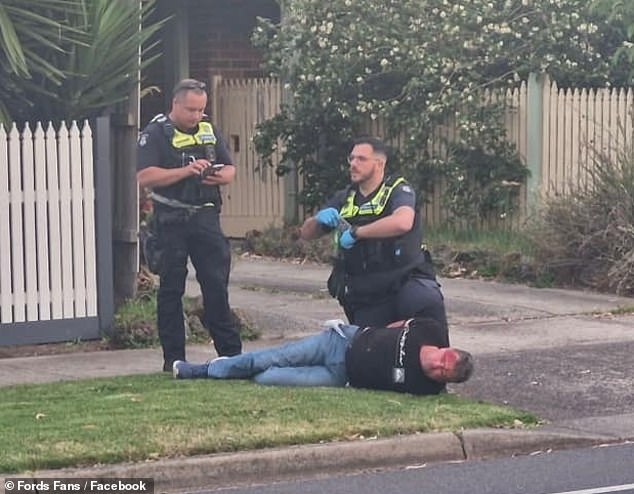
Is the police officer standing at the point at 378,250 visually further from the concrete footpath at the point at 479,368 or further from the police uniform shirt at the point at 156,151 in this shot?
the police uniform shirt at the point at 156,151

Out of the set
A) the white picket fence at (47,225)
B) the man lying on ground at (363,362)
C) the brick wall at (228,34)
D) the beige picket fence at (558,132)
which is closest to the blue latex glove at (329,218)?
the man lying on ground at (363,362)

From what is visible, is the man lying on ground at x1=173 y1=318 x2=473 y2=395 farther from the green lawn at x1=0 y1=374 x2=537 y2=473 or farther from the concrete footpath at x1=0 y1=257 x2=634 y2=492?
the concrete footpath at x1=0 y1=257 x2=634 y2=492

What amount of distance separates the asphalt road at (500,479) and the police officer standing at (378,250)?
1.34m

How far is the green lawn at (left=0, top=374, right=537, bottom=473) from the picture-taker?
24.4 ft

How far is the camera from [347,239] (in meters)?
8.91

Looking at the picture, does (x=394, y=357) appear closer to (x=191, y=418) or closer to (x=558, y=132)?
(x=191, y=418)

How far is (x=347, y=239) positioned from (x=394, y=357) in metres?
0.77

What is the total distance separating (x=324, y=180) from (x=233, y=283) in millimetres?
3117

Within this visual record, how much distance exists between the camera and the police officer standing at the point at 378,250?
892 centimetres

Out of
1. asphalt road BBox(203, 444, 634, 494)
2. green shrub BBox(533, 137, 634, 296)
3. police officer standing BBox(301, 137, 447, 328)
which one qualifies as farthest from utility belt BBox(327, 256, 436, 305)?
green shrub BBox(533, 137, 634, 296)

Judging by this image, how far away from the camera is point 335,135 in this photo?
17328 millimetres

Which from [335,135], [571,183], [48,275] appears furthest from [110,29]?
[335,135]

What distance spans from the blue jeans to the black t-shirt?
8 centimetres

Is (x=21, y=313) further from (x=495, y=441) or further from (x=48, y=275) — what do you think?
(x=495, y=441)
